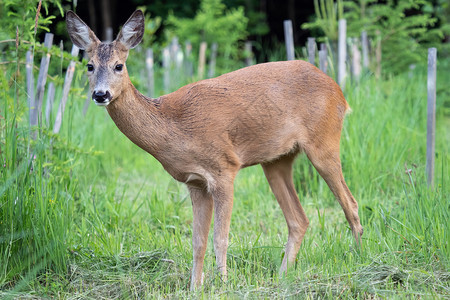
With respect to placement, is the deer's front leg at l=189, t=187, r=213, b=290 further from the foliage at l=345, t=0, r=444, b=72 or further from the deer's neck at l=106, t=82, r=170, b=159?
the foliage at l=345, t=0, r=444, b=72

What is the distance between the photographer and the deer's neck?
3.86 metres

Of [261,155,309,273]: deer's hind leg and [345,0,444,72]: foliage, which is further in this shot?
[345,0,444,72]: foliage

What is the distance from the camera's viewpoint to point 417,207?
167 inches

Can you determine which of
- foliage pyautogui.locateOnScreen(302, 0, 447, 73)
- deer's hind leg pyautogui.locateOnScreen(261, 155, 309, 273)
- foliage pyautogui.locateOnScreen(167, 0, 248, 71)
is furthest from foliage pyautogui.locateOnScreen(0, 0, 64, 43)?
foliage pyautogui.locateOnScreen(167, 0, 248, 71)

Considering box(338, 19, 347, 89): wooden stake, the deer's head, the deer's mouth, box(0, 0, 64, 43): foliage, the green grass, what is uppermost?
box(0, 0, 64, 43): foliage

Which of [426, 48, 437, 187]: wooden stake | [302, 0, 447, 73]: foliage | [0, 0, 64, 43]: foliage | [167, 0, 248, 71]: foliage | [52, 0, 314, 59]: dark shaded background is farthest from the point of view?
[52, 0, 314, 59]: dark shaded background

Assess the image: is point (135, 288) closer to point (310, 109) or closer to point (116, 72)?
point (116, 72)

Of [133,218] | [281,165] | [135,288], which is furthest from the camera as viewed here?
[133,218]

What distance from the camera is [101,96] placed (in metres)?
3.54

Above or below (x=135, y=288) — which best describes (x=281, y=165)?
above

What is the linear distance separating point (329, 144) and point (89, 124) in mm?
A: 3544

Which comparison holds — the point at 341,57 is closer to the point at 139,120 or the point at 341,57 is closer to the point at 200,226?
the point at 200,226

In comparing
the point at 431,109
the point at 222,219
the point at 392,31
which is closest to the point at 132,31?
the point at 222,219

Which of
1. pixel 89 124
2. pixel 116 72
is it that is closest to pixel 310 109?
pixel 116 72
